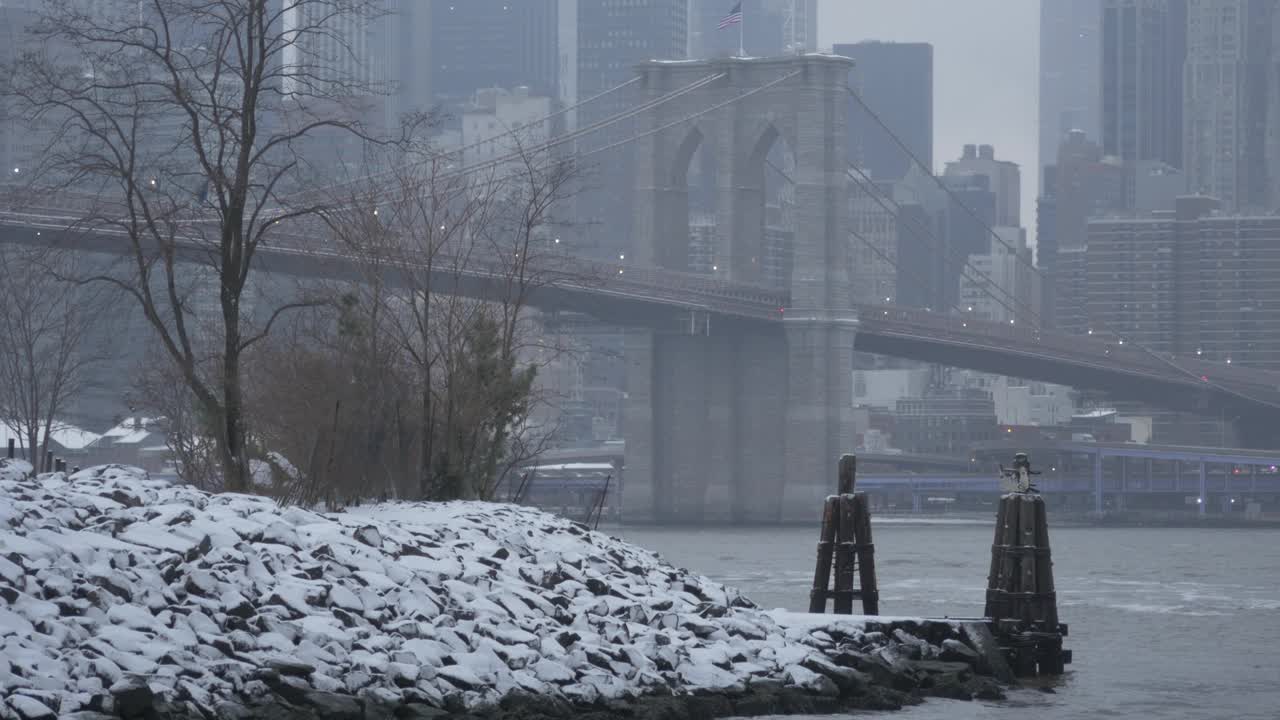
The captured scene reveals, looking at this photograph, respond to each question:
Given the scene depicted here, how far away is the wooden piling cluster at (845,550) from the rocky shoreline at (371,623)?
2755 millimetres

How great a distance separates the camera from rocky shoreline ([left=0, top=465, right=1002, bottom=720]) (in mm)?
15609

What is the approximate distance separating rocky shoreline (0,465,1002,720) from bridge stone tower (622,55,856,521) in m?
68.3

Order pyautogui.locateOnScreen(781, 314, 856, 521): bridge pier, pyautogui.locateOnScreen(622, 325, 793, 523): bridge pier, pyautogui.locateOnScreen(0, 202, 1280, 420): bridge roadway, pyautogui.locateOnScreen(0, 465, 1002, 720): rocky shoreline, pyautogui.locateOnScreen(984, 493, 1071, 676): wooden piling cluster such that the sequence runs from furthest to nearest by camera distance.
→ pyautogui.locateOnScreen(622, 325, 793, 523): bridge pier → pyautogui.locateOnScreen(781, 314, 856, 521): bridge pier → pyautogui.locateOnScreen(0, 202, 1280, 420): bridge roadway → pyautogui.locateOnScreen(984, 493, 1071, 676): wooden piling cluster → pyautogui.locateOnScreen(0, 465, 1002, 720): rocky shoreline

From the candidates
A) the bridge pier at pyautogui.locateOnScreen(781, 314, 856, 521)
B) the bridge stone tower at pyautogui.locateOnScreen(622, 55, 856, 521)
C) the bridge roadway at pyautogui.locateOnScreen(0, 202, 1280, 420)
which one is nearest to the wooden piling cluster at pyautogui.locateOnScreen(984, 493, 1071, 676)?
the bridge roadway at pyautogui.locateOnScreen(0, 202, 1280, 420)

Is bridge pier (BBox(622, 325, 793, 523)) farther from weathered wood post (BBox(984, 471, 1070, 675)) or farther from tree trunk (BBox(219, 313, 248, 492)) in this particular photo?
tree trunk (BBox(219, 313, 248, 492))

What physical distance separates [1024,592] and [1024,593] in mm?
19

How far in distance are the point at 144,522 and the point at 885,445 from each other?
166195mm

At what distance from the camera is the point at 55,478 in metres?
19.3

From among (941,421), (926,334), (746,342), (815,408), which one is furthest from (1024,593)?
(941,421)

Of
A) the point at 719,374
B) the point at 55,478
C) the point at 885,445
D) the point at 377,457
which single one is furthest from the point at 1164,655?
the point at 885,445

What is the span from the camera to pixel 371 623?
57.9 feet

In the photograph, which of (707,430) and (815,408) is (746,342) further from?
(815,408)

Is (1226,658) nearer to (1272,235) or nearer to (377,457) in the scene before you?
(377,457)

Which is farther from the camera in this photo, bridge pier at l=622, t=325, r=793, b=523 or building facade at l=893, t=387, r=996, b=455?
building facade at l=893, t=387, r=996, b=455
